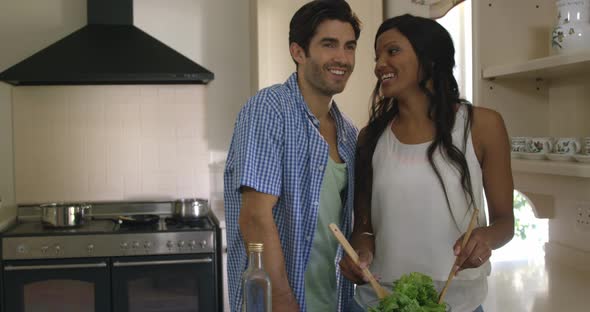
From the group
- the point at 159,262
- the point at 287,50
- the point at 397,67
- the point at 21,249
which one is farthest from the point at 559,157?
the point at 21,249

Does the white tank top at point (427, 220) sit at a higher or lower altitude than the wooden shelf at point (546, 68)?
lower

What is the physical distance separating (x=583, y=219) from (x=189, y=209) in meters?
2.25

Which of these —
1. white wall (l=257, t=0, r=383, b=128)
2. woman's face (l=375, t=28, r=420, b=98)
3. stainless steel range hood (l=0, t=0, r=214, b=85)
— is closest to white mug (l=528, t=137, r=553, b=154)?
woman's face (l=375, t=28, r=420, b=98)

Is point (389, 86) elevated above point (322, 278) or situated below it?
above

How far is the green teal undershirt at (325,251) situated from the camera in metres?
1.59

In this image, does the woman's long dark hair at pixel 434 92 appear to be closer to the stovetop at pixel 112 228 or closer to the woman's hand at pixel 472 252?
the woman's hand at pixel 472 252

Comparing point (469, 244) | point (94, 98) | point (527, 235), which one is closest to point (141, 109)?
point (94, 98)

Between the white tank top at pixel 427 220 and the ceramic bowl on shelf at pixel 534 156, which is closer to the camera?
the white tank top at pixel 427 220

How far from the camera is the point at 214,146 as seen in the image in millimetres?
3928

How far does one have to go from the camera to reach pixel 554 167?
1569mm

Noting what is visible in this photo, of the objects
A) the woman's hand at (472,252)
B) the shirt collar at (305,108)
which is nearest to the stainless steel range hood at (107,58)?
the shirt collar at (305,108)

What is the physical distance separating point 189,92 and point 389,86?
2500mm

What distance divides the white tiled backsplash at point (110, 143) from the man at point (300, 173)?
2296mm

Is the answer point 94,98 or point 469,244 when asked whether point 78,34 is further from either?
point 469,244
